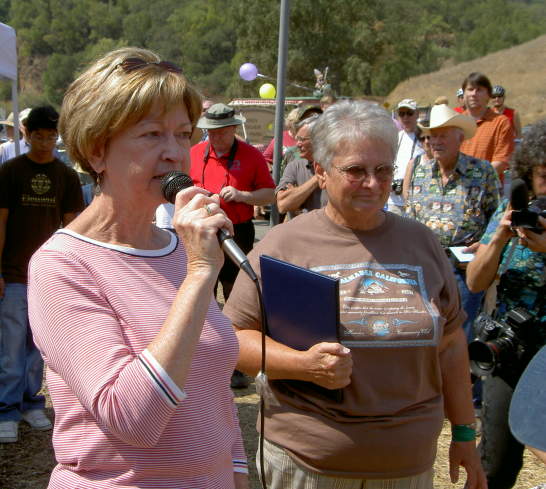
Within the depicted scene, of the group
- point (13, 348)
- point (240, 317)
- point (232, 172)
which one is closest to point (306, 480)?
point (240, 317)

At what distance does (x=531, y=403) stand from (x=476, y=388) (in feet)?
12.9

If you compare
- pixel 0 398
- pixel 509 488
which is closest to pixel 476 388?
pixel 509 488

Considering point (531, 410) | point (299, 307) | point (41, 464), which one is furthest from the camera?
point (41, 464)

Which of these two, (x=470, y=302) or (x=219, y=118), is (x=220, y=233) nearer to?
(x=470, y=302)

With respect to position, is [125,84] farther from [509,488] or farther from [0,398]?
[0,398]

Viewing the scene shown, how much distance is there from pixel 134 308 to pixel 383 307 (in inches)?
37.0

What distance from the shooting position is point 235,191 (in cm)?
523

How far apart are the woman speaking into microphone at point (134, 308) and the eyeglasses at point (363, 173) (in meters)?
0.72

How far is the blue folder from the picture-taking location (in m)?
2.06

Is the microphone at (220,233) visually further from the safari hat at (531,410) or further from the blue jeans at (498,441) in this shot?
the blue jeans at (498,441)

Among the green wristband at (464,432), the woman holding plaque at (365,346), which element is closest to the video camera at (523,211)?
the woman holding plaque at (365,346)

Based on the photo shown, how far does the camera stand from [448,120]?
15.0 ft

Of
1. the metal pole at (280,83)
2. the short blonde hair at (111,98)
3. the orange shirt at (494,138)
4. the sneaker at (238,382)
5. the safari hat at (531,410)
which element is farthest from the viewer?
the orange shirt at (494,138)

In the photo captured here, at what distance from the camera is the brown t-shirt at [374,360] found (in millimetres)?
2199
